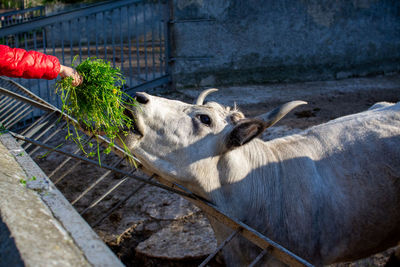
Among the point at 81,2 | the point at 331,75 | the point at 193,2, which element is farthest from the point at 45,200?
the point at 81,2

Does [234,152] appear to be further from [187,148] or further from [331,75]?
[331,75]

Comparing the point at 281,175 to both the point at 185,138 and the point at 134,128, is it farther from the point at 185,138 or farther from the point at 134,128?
the point at 134,128

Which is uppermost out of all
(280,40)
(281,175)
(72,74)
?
(280,40)

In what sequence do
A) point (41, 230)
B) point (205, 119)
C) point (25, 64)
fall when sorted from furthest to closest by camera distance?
point (205, 119), point (25, 64), point (41, 230)

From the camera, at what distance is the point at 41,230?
178 cm

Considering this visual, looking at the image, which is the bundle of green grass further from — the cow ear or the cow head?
the cow ear

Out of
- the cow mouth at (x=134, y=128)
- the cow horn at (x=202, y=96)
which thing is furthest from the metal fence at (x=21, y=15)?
the cow mouth at (x=134, y=128)

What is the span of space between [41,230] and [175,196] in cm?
285

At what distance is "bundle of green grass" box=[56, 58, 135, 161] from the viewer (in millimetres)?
2648

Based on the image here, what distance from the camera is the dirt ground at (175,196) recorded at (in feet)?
12.8

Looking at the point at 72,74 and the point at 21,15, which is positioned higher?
the point at 21,15


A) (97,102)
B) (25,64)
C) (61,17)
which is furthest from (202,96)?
(61,17)

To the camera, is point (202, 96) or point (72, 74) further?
point (202, 96)

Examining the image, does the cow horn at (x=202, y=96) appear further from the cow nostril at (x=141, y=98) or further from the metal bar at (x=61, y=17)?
the metal bar at (x=61, y=17)
